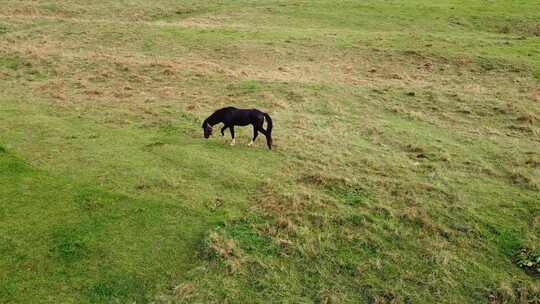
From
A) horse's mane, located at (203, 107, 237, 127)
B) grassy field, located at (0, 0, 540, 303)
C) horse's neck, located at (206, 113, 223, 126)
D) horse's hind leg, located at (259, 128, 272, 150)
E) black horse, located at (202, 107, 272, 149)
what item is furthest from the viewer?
horse's neck, located at (206, 113, 223, 126)

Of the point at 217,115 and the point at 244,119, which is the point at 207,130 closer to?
the point at 217,115

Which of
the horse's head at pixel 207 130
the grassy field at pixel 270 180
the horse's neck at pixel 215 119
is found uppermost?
the horse's neck at pixel 215 119

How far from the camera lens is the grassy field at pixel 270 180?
10219mm

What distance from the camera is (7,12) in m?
41.6

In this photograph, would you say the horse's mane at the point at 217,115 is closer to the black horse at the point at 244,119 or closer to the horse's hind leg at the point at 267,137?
the black horse at the point at 244,119

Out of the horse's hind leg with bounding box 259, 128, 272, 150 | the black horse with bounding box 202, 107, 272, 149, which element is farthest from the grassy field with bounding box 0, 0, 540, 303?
the black horse with bounding box 202, 107, 272, 149

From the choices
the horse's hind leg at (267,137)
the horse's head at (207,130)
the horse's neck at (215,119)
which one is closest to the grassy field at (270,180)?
the horse's hind leg at (267,137)

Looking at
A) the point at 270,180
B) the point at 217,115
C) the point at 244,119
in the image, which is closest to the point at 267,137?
the point at 244,119

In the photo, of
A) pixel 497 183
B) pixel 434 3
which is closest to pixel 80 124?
pixel 497 183

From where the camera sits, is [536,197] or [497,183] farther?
[497,183]

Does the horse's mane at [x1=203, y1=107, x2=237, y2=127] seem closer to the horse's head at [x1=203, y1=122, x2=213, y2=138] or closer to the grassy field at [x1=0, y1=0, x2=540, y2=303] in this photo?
the horse's head at [x1=203, y1=122, x2=213, y2=138]

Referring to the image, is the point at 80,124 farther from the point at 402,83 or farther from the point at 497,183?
the point at 402,83

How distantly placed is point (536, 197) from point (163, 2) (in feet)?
149

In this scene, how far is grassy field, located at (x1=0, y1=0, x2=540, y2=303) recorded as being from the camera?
10.2 metres
